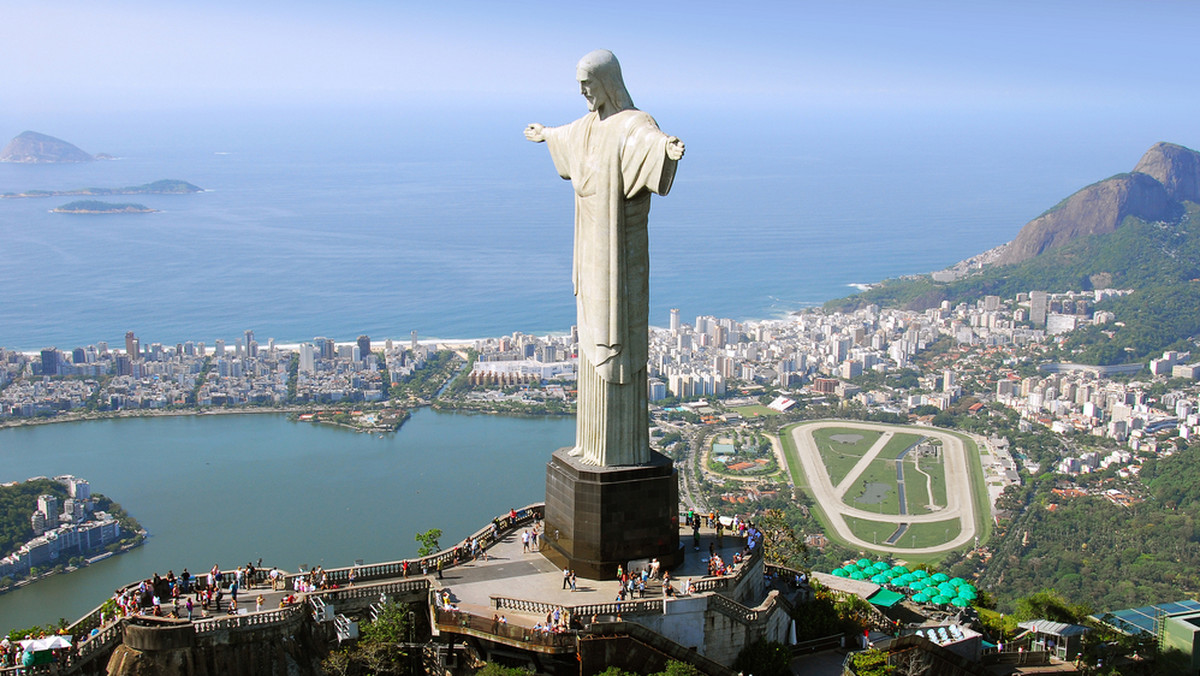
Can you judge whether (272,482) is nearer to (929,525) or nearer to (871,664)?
(929,525)

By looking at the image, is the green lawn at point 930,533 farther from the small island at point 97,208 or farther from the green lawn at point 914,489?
the small island at point 97,208

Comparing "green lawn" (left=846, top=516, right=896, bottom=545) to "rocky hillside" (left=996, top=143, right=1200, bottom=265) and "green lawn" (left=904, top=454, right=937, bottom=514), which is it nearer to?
"green lawn" (left=904, top=454, right=937, bottom=514)

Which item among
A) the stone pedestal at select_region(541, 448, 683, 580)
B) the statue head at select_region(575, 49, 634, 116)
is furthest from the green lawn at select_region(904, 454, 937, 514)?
the statue head at select_region(575, 49, 634, 116)

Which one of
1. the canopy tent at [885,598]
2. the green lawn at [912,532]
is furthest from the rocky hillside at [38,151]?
the canopy tent at [885,598]

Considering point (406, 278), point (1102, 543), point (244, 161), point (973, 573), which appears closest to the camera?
point (973, 573)

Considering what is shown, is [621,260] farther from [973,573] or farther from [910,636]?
[973,573]

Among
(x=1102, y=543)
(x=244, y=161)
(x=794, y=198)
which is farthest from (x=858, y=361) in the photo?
(x=244, y=161)

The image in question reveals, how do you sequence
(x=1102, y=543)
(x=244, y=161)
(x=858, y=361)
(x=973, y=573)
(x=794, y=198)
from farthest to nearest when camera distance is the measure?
(x=244, y=161) → (x=794, y=198) → (x=858, y=361) → (x=1102, y=543) → (x=973, y=573)
